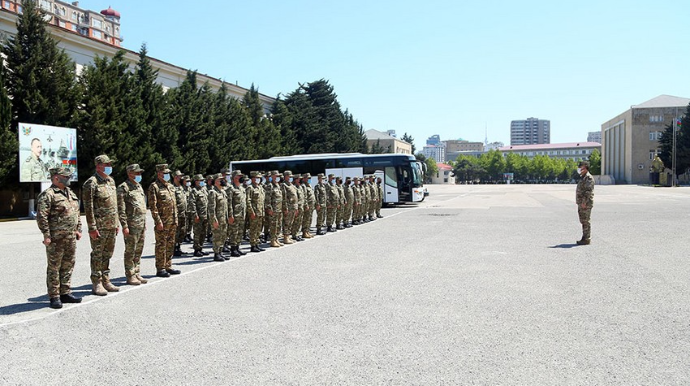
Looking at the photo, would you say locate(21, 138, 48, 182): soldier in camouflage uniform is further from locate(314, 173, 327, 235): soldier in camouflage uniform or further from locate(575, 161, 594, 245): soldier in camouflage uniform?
locate(575, 161, 594, 245): soldier in camouflage uniform

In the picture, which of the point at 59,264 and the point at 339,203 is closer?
the point at 59,264

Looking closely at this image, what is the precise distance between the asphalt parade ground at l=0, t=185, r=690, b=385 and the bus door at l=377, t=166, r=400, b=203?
741 inches

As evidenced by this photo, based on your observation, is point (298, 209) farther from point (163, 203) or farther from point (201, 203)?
point (163, 203)

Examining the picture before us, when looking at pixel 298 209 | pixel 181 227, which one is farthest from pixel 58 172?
pixel 298 209

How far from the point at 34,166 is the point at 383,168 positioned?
16.6 meters

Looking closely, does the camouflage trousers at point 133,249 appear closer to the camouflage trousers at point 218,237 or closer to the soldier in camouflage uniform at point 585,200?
the camouflage trousers at point 218,237

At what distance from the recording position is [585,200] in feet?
42.3

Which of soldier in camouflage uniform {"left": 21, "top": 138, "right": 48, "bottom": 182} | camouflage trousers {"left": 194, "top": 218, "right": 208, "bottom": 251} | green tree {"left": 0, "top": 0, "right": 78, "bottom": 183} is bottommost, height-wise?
camouflage trousers {"left": 194, "top": 218, "right": 208, "bottom": 251}

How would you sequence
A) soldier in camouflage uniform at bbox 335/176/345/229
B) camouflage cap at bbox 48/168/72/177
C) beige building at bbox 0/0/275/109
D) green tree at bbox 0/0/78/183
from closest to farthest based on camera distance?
camouflage cap at bbox 48/168/72/177 < soldier in camouflage uniform at bbox 335/176/345/229 < green tree at bbox 0/0/78/183 < beige building at bbox 0/0/275/109

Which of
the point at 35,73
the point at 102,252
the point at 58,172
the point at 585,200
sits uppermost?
the point at 35,73

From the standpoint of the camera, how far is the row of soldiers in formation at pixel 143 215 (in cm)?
700

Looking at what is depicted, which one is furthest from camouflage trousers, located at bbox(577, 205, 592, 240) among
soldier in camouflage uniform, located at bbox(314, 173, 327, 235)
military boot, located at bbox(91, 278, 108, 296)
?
military boot, located at bbox(91, 278, 108, 296)

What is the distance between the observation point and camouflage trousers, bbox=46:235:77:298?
6.92 meters

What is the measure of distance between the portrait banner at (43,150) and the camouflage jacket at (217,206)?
1358cm
